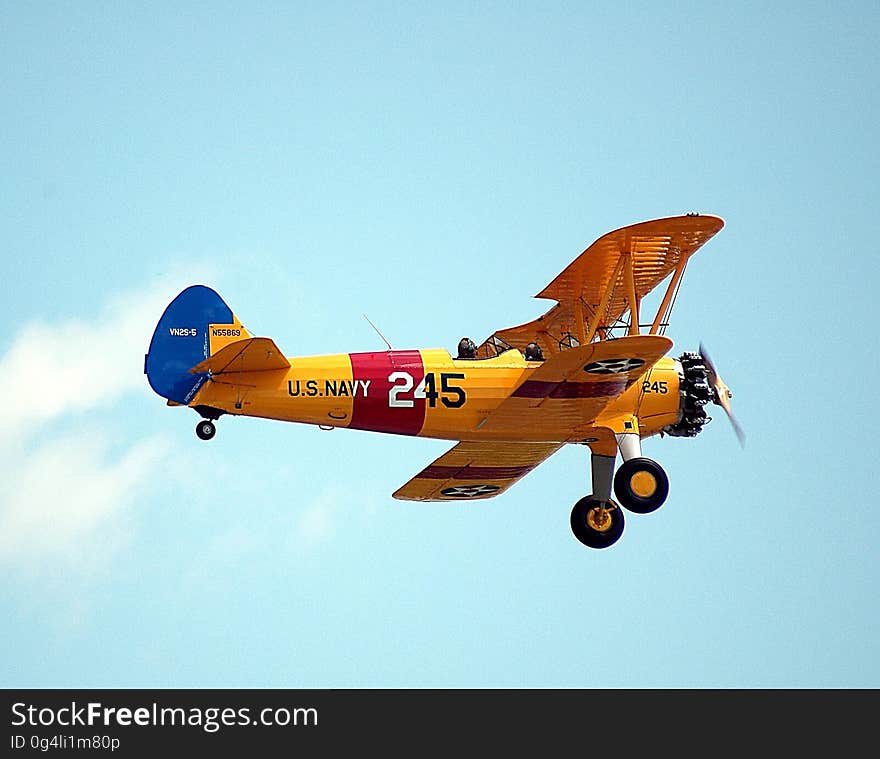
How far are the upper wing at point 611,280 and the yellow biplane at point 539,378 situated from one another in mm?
18

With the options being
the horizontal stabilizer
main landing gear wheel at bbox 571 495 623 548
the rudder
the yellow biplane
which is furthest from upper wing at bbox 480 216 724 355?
the rudder

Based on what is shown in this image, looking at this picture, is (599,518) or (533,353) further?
(599,518)

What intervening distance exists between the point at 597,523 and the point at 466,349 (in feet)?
8.61

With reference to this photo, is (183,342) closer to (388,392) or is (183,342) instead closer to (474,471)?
(388,392)

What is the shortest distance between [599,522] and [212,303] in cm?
517

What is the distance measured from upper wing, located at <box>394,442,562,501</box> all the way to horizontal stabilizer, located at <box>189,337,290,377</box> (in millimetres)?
3370

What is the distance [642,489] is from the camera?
83.0 feet

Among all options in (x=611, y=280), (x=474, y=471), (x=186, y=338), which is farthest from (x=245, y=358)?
(x=474, y=471)

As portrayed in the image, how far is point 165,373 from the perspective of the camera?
78.7ft

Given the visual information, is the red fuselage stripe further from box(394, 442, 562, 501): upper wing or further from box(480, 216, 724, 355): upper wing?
box(394, 442, 562, 501): upper wing

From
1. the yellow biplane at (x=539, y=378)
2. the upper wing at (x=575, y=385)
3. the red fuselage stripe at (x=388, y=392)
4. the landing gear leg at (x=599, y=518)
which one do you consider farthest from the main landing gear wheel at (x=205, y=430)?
the landing gear leg at (x=599, y=518)

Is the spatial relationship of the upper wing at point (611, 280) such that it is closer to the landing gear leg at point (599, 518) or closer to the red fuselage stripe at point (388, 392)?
the red fuselage stripe at point (388, 392)

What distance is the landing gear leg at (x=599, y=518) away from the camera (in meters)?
26.0
